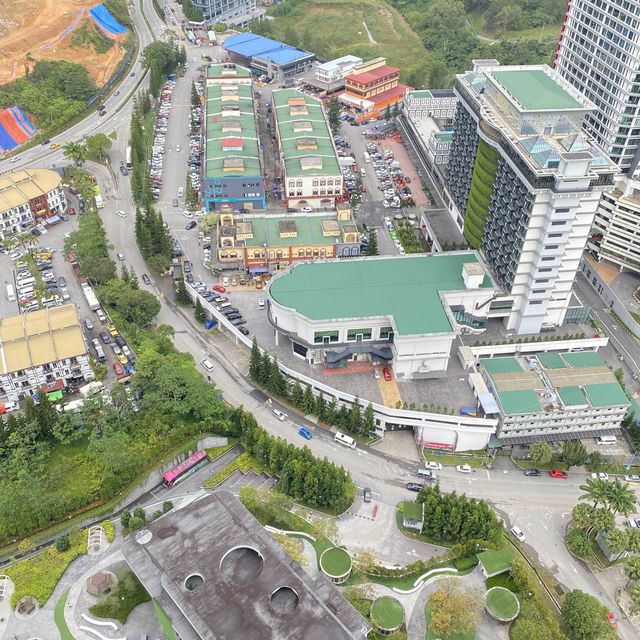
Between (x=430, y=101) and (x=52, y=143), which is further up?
(x=430, y=101)

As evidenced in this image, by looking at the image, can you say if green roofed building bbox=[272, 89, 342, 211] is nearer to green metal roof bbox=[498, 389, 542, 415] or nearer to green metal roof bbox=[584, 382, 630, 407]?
green metal roof bbox=[498, 389, 542, 415]

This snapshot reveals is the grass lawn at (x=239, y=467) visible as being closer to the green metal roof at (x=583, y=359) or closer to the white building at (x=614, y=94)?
the green metal roof at (x=583, y=359)

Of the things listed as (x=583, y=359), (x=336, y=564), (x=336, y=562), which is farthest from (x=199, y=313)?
(x=583, y=359)

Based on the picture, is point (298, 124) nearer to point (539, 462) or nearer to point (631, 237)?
point (631, 237)

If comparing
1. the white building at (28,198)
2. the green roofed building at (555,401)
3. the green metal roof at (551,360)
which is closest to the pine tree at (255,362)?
the green roofed building at (555,401)

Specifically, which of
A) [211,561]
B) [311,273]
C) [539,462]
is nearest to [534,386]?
[539,462]

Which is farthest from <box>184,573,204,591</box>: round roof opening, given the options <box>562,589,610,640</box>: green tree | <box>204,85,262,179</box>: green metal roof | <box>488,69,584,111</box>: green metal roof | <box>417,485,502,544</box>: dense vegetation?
<box>204,85,262,179</box>: green metal roof

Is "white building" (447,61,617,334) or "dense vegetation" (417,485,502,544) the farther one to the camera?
"white building" (447,61,617,334)
